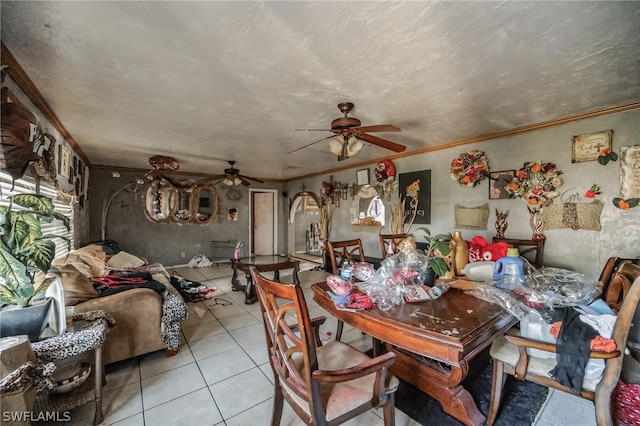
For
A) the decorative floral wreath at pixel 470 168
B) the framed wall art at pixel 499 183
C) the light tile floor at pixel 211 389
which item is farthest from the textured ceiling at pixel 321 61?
the light tile floor at pixel 211 389

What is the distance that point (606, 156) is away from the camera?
244 centimetres

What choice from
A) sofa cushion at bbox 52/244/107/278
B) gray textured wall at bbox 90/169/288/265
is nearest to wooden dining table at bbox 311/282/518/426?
sofa cushion at bbox 52/244/107/278

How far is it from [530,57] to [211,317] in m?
3.89

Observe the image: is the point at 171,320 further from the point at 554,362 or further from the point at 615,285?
the point at 615,285

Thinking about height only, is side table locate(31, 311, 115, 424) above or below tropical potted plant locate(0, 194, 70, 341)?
below

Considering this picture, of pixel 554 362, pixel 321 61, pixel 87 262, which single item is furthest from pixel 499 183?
pixel 87 262

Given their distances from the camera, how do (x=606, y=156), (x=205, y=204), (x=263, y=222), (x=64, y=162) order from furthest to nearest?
(x=263, y=222) → (x=205, y=204) → (x=64, y=162) → (x=606, y=156)

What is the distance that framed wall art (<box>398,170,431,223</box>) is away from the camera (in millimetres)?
3975

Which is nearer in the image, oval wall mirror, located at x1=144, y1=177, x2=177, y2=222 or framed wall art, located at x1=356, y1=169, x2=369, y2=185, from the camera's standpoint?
framed wall art, located at x1=356, y1=169, x2=369, y2=185

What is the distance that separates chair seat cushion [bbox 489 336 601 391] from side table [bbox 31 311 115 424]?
8.00 feet

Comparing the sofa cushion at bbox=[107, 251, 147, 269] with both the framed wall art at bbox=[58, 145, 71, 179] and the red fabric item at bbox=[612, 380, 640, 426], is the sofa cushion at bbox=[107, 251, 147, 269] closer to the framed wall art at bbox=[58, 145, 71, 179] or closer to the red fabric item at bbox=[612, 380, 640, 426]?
the framed wall art at bbox=[58, 145, 71, 179]

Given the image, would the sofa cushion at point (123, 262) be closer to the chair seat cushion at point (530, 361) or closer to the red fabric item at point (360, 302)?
the red fabric item at point (360, 302)

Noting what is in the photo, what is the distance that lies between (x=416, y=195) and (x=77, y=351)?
4.15m

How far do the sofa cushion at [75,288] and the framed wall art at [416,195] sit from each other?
4.07 meters
